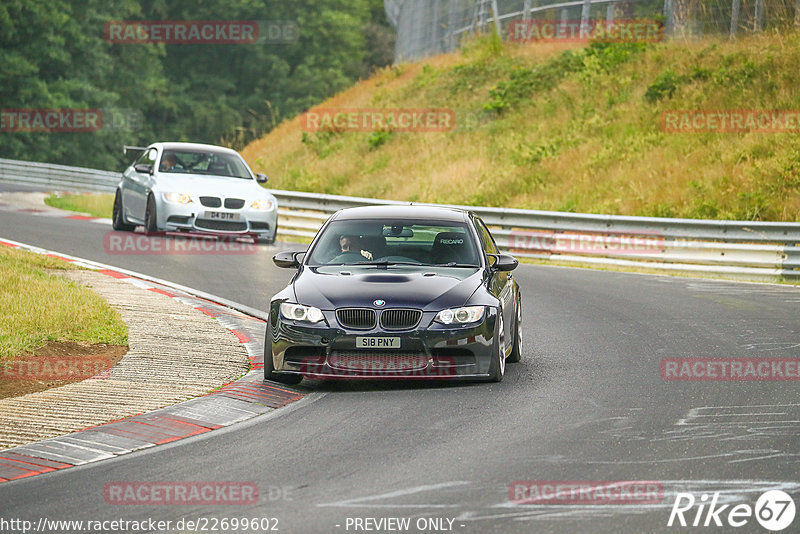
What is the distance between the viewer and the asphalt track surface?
20.9ft

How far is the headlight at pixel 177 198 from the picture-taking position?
21203 mm

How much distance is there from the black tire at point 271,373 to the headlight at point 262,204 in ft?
38.5

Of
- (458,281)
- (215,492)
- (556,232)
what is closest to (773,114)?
(556,232)

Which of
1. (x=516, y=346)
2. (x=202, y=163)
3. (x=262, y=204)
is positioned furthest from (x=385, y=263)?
(x=202, y=163)

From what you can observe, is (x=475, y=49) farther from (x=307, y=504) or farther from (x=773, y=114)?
(x=307, y=504)

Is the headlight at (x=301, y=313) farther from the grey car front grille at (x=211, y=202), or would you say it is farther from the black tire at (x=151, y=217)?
the black tire at (x=151, y=217)

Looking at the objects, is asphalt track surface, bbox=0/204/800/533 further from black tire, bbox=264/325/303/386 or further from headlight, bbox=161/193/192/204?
headlight, bbox=161/193/192/204

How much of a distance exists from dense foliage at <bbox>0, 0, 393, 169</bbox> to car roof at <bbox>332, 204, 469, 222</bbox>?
43.5 metres

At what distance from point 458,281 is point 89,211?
2041 cm

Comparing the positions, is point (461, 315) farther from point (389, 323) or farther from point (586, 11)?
point (586, 11)

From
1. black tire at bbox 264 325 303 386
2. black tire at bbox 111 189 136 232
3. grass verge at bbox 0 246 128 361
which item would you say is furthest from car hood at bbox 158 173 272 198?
black tire at bbox 264 325 303 386

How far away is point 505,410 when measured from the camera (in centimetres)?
914

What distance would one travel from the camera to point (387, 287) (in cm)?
1009

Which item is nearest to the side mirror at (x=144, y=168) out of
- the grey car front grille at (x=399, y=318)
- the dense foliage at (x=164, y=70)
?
the grey car front grille at (x=399, y=318)
